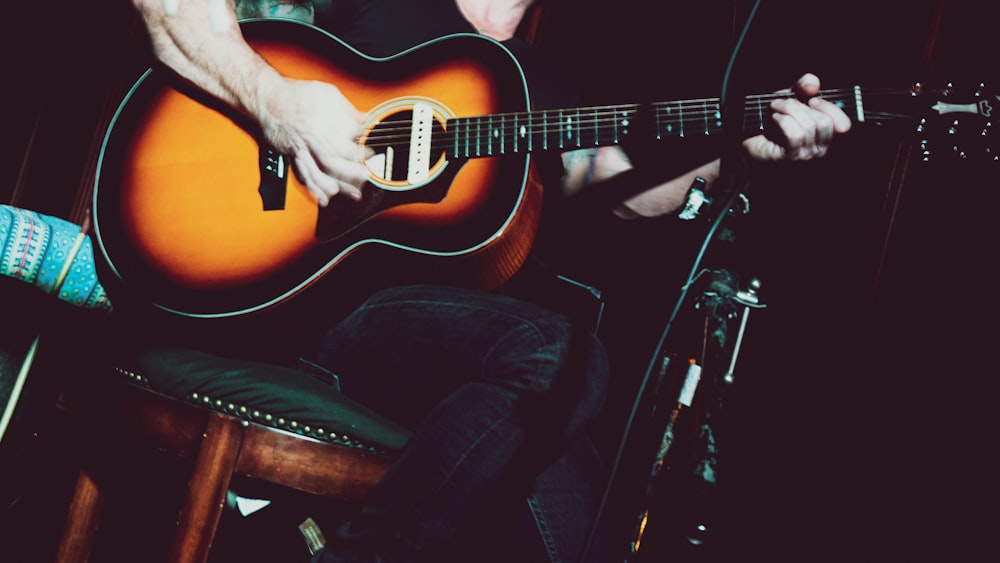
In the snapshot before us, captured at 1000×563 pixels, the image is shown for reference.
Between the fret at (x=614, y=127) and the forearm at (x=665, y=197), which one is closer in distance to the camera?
the fret at (x=614, y=127)

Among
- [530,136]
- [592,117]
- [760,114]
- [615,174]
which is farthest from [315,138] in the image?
[760,114]

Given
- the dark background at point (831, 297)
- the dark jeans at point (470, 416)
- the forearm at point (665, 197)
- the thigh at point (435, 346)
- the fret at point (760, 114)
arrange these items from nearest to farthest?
the dark jeans at point (470, 416)
the thigh at point (435, 346)
the fret at point (760, 114)
the forearm at point (665, 197)
the dark background at point (831, 297)

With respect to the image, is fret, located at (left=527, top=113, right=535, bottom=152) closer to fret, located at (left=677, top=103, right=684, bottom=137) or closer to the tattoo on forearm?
fret, located at (left=677, top=103, right=684, bottom=137)

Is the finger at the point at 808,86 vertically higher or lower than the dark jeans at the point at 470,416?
higher

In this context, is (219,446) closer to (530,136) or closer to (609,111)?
(530,136)

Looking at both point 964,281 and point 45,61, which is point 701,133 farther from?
point 45,61

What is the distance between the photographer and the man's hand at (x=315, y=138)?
110 cm

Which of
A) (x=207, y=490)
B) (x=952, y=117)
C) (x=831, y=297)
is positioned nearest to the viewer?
(x=207, y=490)

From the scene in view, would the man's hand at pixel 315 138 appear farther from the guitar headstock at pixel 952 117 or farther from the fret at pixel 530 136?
the guitar headstock at pixel 952 117

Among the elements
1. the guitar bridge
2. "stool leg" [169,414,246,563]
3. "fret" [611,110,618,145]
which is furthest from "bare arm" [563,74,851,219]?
"stool leg" [169,414,246,563]

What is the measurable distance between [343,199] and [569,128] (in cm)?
50

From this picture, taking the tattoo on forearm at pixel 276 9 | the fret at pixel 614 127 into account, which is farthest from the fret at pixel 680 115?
the tattoo on forearm at pixel 276 9

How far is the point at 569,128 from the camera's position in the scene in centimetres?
114

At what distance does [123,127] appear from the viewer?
112 cm
